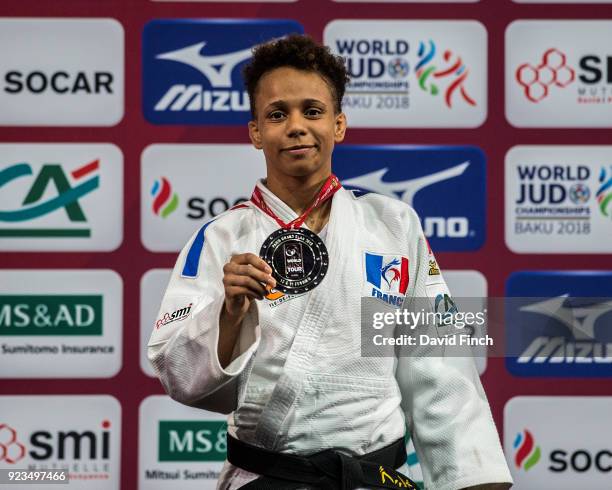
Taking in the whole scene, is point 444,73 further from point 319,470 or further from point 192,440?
point 319,470

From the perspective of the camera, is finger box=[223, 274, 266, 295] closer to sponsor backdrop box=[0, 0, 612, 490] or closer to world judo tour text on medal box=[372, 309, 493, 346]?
world judo tour text on medal box=[372, 309, 493, 346]

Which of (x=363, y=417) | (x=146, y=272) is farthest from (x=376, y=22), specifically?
(x=363, y=417)

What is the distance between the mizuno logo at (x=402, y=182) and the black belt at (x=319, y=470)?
1334 mm

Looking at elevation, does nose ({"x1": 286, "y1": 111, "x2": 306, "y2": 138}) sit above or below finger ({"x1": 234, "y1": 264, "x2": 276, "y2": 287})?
above

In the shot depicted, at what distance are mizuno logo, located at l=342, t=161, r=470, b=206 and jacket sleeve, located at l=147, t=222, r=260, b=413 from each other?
1.22 metres

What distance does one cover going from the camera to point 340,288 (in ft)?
5.72

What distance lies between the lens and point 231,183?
2887 millimetres

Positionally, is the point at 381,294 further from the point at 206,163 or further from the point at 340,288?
the point at 206,163

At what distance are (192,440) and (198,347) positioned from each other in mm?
1377

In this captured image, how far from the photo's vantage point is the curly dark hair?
183 cm

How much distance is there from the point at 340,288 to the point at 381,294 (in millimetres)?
87

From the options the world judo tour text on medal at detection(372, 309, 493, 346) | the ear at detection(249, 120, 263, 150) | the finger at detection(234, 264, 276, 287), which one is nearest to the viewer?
the finger at detection(234, 264, 276, 287)

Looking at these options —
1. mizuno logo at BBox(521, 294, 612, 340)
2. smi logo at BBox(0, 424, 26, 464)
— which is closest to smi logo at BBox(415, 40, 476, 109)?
mizuno logo at BBox(521, 294, 612, 340)

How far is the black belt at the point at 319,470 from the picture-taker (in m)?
1.63
